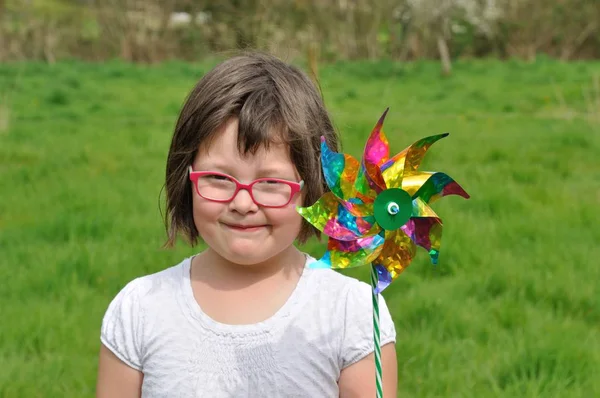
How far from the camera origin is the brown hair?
5.23ft

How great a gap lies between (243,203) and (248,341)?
281 mm

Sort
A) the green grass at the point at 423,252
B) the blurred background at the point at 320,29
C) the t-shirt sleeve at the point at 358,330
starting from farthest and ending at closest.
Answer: the blurred background at the point at 320,29
the green grass at the point at 423,252
the t-shirt sleeve at the point at 358,330

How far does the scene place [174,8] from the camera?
59.1 feet

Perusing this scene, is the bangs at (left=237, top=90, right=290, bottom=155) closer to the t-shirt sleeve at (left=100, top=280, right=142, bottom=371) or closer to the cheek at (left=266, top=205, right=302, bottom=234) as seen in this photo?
the cheek at (left=266, top=205, right=302, bottom=234)

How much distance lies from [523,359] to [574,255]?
3.81ft

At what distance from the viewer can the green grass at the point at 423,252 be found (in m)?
2.69

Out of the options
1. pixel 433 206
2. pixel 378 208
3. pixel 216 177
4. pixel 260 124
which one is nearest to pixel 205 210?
pixel 216 177

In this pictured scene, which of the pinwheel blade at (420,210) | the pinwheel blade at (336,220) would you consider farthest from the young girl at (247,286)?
the pinwheel blade at (420,210)

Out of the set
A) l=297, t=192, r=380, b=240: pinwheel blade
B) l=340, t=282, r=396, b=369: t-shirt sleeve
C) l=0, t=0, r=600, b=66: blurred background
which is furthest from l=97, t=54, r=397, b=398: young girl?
l=0, t=0, r=600, b=66: blurred background

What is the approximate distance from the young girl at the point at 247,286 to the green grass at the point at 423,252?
0.92 meters

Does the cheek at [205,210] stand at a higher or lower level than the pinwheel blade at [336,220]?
lower

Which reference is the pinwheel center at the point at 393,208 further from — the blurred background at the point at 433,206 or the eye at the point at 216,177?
the blurred background at the point at 433,206

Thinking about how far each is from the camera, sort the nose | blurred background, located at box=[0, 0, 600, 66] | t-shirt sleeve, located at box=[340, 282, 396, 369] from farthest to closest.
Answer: blurred background, located at box=[0, 0, 600, 66] < t-shirt sleeve, located at box=[340, 282, 396, 369] < the nose

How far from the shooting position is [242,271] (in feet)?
5.72
